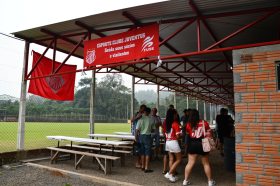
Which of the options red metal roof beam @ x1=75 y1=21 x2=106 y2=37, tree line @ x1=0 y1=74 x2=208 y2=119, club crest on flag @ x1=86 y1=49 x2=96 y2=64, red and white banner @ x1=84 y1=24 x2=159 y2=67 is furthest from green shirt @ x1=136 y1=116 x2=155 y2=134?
tree line @ x1=0 y1=74 x2=208 y2=119

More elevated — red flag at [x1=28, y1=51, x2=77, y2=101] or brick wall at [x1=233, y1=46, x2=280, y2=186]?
red flag at [x1=28, y1=51, x2=77, y2=101]

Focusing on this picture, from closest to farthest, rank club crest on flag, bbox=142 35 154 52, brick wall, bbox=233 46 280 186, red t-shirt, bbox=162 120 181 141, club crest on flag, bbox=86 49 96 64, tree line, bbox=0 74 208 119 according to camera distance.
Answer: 1. brick wall, bbox=233 46 280 186
2. red t-shirt, bbox=162 120 181 141
3. club crest on flag, bbox=142 35 154 52
4. club crest on flag, bbox=86 49 96 64
5. tree line, bbox=0 74 208 119

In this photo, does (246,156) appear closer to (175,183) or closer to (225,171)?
(175,183)

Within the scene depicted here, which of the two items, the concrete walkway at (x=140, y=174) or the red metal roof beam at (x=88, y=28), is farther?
the red metal roof beam at (x=88, y=28)

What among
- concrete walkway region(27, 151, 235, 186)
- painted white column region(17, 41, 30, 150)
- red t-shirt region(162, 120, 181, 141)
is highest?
painted white column region(17, 41, 30, 150)

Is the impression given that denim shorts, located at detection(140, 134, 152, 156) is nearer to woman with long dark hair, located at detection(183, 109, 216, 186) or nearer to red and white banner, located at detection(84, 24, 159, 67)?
woman with long dark hair, located at detection(183, 109, 216, 186)

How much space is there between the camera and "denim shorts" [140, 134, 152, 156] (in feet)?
21.0

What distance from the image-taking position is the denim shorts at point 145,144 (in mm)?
6414

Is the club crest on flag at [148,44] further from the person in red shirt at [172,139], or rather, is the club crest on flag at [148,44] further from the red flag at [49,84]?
the red flag at [49,84]

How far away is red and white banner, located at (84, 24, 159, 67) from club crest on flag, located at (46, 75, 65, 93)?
246 cm

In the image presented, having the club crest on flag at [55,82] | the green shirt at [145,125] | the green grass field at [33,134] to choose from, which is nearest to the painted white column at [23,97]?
the club crest on flag at [55,82]

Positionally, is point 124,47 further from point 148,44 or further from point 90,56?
point 90,56

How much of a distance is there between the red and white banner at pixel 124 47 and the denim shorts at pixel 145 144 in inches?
82.4

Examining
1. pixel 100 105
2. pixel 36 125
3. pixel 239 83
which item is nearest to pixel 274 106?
pixel 239 83
